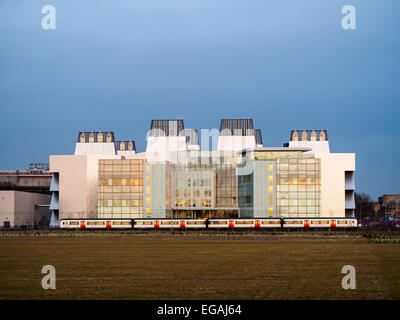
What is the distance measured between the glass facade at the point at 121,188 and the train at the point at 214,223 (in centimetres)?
2231

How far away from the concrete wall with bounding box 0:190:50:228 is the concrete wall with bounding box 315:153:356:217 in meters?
69.1

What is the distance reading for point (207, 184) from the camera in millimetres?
126438

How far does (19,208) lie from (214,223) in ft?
180

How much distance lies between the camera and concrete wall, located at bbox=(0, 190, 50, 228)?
131 metres

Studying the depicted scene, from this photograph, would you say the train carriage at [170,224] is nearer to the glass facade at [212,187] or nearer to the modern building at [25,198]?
the glass facade at [212,187]

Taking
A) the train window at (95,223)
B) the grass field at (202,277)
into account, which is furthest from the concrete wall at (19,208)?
the grass field at (202,277)

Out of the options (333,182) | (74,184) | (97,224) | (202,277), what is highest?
(333,182)

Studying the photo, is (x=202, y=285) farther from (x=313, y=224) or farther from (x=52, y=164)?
(x=52, y=164)

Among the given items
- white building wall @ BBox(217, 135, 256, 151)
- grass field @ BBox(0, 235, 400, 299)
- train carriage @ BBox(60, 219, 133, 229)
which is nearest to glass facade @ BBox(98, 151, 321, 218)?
white building wall @ BBox(217, 135, 256, 151)

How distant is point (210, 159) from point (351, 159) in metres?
31.4

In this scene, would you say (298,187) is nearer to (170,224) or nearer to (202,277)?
(170,224)

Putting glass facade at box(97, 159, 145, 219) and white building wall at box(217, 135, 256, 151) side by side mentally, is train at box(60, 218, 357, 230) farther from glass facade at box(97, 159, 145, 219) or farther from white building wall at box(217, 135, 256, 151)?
white building wall at box(217, 135, 256, 151)

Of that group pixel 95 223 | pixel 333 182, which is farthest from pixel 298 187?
pixel 95 223
